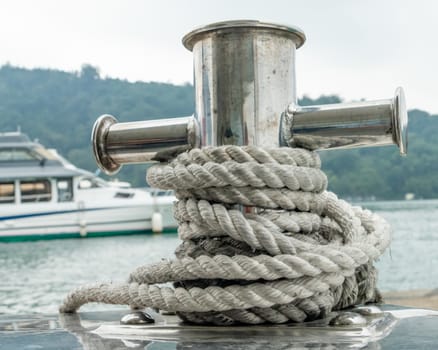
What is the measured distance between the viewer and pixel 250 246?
0.72 m

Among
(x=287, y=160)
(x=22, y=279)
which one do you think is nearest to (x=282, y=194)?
(x=287, y=160)

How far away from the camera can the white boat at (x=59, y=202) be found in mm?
16625

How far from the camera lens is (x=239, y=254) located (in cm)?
73

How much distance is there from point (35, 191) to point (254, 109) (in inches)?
703

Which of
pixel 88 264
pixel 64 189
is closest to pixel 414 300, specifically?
pixel 88 264

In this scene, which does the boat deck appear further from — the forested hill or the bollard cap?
the forested hill

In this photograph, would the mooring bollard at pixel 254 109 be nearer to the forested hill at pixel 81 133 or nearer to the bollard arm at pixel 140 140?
the bollard arm at pixel 140 140

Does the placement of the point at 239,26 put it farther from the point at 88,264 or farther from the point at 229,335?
the point at 88,264

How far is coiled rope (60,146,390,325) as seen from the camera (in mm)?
697

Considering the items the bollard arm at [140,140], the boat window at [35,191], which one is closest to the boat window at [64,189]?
the boat window at [35,191]

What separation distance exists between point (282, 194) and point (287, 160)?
41mm

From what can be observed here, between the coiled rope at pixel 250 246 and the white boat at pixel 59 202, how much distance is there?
53.8 feet

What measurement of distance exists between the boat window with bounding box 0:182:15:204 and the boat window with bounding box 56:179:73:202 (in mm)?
1240

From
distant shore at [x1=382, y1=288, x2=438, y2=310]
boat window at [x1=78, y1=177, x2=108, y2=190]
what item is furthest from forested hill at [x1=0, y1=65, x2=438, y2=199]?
distant shore at [x1=382, y1=288, x2=438, y2=310]
